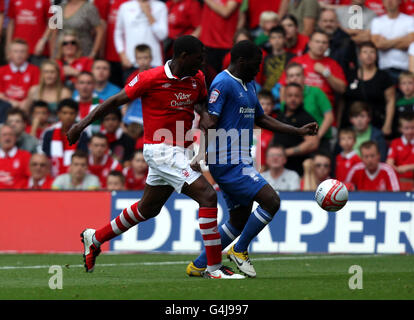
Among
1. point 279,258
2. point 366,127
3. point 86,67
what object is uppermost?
point 86,67

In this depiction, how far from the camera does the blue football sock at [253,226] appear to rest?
371 inches

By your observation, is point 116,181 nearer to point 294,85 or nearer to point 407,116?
point 294,85

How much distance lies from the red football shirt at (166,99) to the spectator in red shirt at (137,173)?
5348mm

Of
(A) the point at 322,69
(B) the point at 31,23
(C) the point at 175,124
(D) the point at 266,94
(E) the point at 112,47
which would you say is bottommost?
(C) the point at 175,124

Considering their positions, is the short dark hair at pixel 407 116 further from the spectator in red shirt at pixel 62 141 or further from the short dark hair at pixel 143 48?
the spectator in red shirt at pixel 62 141

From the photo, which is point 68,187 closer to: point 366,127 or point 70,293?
point 366,127

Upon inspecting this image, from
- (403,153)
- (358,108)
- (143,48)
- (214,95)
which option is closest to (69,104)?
(143,48)

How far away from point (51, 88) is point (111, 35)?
1.65 metres

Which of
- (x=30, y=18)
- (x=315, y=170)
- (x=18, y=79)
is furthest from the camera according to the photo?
(x=30, y=18)

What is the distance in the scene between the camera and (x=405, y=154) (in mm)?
14438

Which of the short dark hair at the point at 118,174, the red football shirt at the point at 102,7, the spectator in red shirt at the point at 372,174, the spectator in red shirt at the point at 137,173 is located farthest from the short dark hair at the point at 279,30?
the short dark hair at the point at 118,174

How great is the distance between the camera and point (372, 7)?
1609 cm

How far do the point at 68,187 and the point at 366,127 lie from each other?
190 inches
